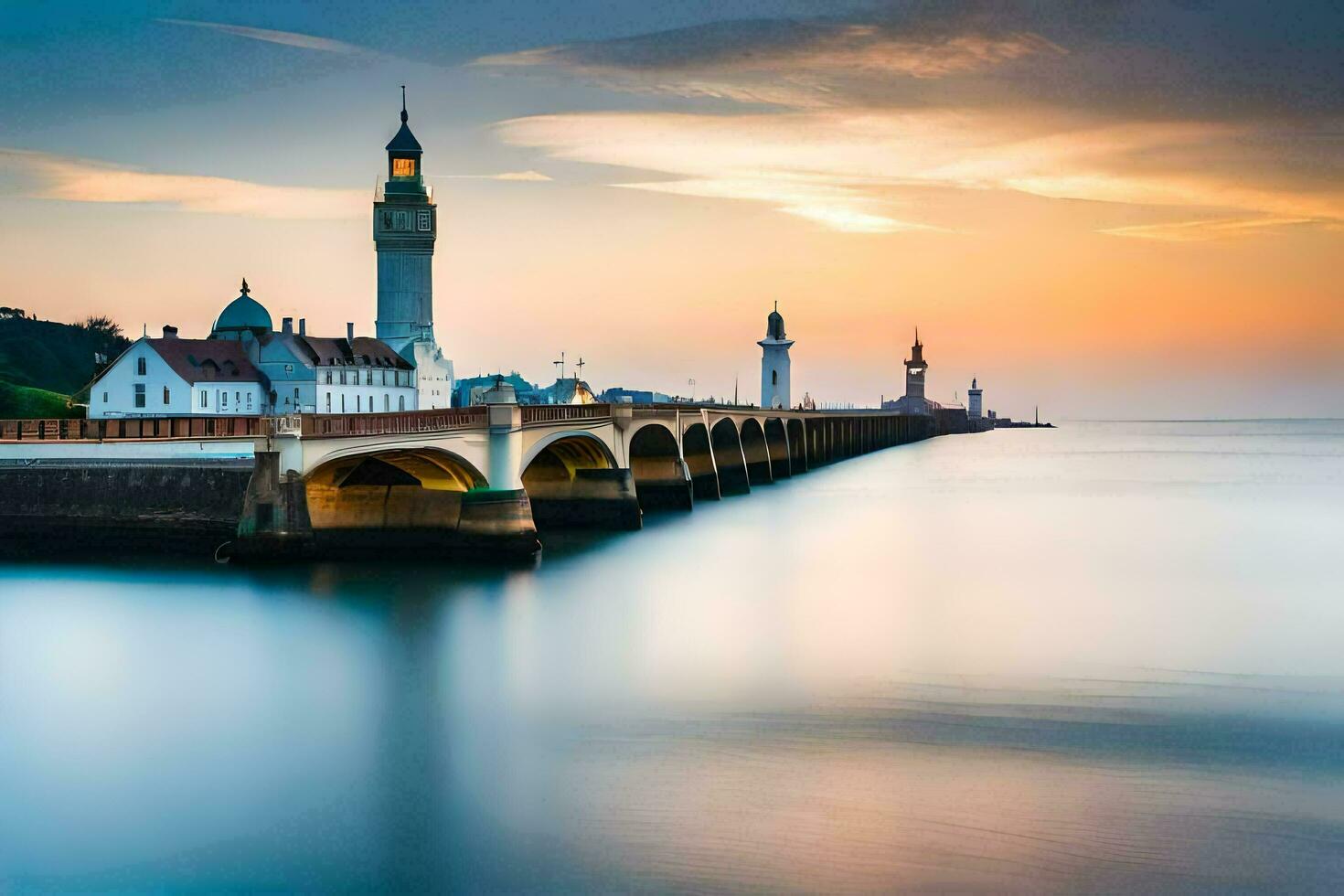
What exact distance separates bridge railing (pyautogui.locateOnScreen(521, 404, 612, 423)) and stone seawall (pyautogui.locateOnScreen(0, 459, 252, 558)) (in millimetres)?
10855

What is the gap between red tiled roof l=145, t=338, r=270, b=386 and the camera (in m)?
70.6

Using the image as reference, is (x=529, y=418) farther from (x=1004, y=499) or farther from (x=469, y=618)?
(x=1004, y=499)

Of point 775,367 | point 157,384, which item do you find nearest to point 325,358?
point 157,384

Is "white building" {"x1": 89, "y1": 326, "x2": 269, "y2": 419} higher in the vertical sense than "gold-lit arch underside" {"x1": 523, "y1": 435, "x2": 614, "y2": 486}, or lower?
higher

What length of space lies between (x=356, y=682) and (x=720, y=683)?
7.44 m

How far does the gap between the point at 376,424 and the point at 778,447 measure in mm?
78404

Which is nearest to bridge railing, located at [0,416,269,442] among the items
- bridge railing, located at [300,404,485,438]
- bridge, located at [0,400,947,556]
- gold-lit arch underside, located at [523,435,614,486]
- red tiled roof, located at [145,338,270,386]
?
bridge, located at [0,400,947,556]

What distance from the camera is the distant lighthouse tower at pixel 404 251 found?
104m

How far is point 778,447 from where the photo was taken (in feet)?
368

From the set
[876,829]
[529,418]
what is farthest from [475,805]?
[529,418]

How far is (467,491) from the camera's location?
39.8 m

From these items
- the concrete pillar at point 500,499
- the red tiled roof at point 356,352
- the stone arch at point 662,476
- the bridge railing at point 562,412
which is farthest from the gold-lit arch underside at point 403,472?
the red tiled roof at point 356,352

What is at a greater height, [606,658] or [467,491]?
[467,491]

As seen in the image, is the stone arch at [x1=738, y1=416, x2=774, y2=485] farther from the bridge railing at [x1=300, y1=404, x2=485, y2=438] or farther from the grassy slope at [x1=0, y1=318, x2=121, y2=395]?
the grassy slope at [x1=0, y1=318, x2=121, y2=395]
